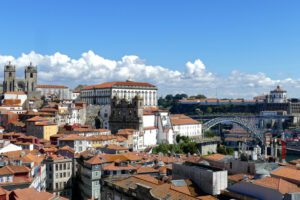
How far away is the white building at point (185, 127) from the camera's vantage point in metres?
94.9

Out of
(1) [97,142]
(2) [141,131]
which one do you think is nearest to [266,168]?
(1) [97,142]

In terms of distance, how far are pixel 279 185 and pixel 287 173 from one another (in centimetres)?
366

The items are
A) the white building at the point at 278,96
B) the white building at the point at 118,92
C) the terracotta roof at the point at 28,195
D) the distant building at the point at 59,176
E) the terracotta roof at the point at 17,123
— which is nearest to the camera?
the terracotta roof at the point at 28,195

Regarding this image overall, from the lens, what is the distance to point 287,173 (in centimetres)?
2364

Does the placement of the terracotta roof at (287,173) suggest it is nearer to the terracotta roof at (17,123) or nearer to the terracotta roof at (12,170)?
the terracotta roof at (12,170)

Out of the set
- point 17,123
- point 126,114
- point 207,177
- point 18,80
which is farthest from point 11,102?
point 207,177

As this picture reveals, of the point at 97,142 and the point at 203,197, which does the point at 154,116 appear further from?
the point at 203,197

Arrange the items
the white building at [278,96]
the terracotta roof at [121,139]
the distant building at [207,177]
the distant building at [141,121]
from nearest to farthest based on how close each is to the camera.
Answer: the distant building at [207,177], the terracotta roof at [121,139], the distant building at [141,121], the white building at [278,96]

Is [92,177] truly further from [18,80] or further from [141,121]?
[18,80]

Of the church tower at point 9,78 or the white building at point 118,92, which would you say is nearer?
the white building at point 118,92

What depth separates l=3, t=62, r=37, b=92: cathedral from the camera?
362 feet

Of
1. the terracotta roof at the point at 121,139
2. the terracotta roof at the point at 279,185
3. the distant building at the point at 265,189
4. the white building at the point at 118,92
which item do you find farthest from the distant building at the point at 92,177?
the white building at the point at 118,92

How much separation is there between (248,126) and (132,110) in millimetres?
42146

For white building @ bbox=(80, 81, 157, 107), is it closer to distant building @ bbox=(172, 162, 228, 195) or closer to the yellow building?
the yellow building
